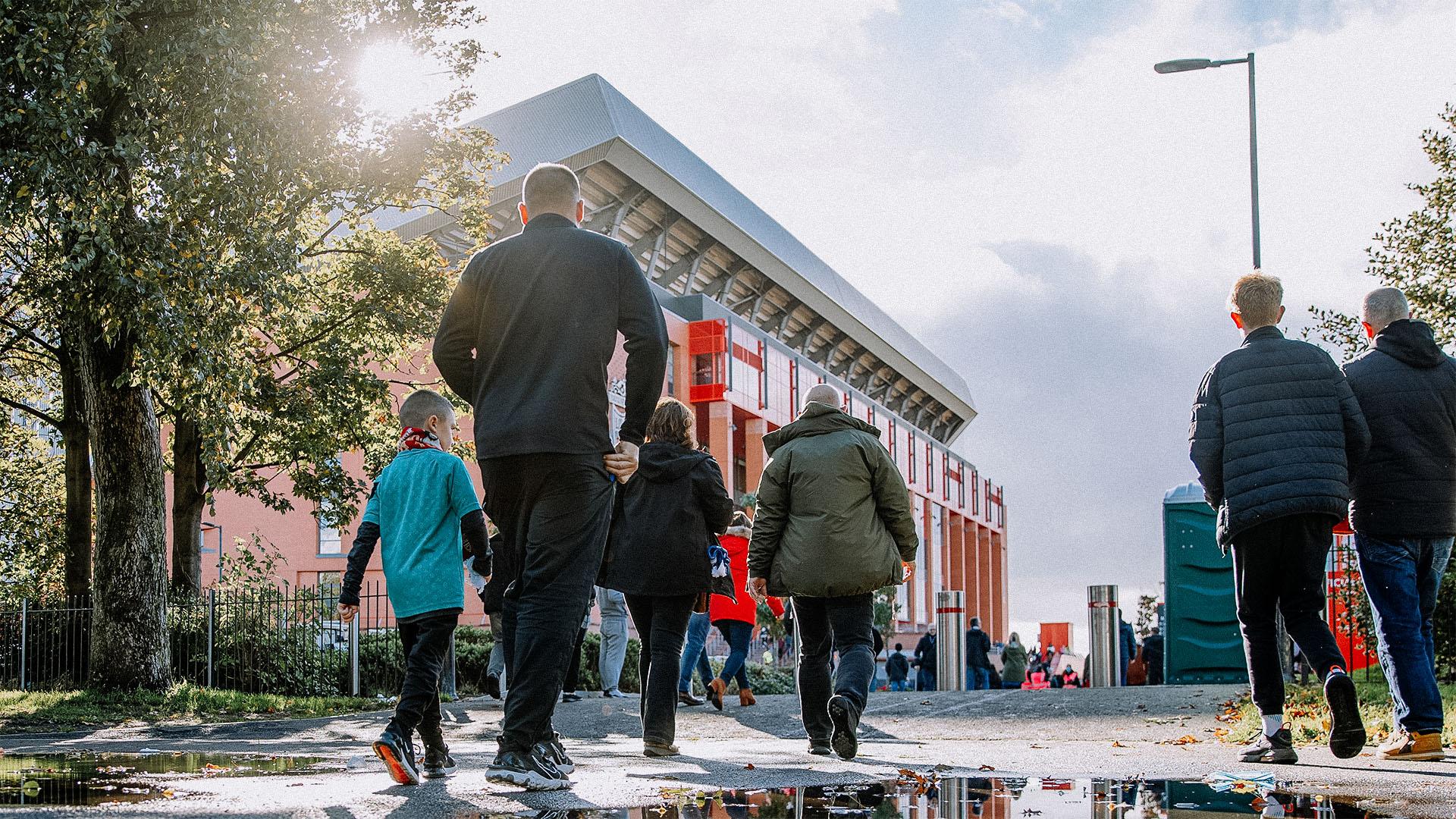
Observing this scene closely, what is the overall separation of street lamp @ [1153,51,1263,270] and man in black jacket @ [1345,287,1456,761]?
41.9 ft

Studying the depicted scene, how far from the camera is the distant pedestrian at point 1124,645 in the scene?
22.8m

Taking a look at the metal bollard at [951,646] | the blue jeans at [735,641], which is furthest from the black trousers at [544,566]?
the metal bollard at [951,646]

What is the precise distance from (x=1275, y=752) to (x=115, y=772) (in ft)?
15.6

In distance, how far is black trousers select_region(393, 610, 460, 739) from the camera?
5.26 meters

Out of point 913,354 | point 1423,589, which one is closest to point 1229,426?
point 1423,589

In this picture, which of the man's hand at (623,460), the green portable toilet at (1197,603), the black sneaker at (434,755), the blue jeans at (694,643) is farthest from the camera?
the green portable toilet at (1197,603)

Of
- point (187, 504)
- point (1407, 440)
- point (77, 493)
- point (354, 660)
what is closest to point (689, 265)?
point (187, 504)

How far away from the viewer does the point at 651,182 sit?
47.7 metres

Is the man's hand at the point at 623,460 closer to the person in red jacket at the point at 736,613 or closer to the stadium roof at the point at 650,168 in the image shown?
the person in red jacket at the point at 736,613

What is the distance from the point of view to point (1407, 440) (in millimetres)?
6152

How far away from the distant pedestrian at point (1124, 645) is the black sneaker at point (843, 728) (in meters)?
17.2

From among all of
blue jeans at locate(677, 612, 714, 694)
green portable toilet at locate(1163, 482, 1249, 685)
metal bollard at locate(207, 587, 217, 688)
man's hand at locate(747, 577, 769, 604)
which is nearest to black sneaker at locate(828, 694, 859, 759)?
man's hand at locate(747, 577, 769, 604)

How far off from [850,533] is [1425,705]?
8.32 feet

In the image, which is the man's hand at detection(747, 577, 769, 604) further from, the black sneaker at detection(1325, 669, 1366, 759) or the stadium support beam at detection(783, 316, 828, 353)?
the stadium support beam at detection(783, 316, 828, 353)
